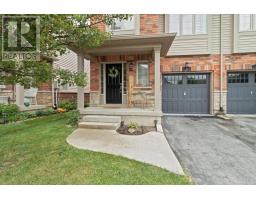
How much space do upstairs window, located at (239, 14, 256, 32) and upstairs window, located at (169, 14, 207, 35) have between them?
5.97 feet

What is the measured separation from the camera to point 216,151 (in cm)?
566

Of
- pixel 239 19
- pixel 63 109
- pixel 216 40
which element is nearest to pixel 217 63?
pixel 216 40

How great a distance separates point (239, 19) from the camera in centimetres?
1170

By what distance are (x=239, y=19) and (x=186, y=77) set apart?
399 centimetres

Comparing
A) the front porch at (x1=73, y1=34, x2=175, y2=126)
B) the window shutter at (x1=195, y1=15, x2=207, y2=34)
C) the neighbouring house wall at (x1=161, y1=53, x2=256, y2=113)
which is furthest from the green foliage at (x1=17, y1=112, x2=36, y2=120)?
the window shutter at (x1=195, y1=15, x2=207, y2=34)

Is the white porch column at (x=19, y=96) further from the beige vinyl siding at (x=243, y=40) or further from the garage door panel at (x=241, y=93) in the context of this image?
the beige vinyl siding at (x=243, y=40)

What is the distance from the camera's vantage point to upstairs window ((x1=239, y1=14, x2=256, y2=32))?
11664 millimetres

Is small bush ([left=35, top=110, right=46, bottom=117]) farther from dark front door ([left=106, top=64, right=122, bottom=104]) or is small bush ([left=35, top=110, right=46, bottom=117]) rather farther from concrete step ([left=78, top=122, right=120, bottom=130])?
concrete step ([left=78, top=122, right=120, bottom=130])

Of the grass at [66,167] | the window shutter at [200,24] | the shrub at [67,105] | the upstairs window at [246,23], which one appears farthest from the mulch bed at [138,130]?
the upstairs window at [246,23]

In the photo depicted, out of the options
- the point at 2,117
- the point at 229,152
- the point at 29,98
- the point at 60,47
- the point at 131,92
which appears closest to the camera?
the point at 60,47

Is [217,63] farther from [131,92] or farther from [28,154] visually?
[28,154]

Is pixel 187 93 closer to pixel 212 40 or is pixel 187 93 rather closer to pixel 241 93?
pixel 241 93

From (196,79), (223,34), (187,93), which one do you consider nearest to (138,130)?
(187,93)

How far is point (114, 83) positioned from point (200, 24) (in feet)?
18.7
